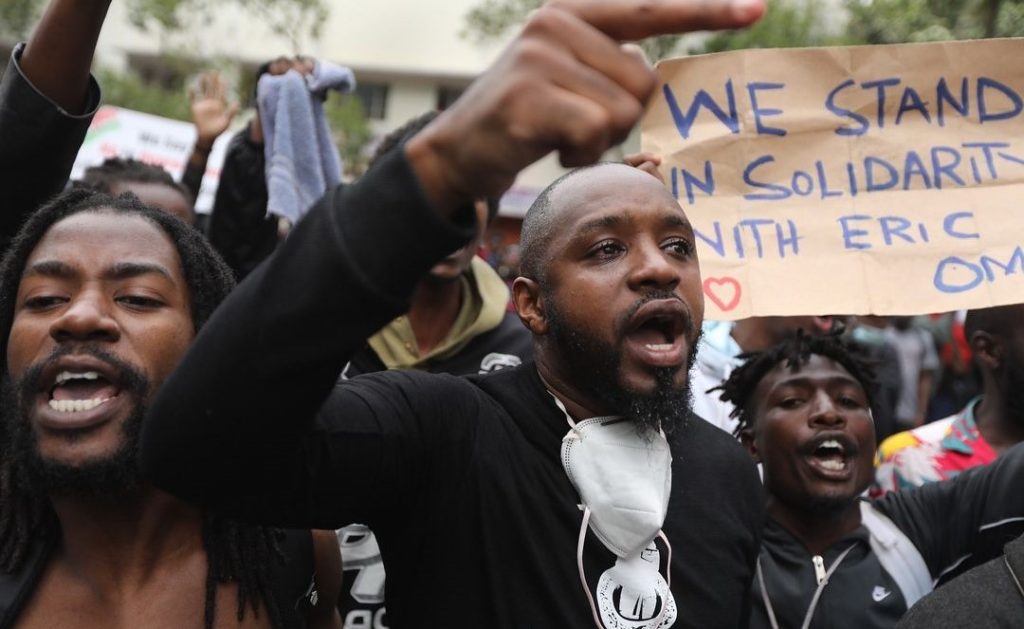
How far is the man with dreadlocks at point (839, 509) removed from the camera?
103 inches

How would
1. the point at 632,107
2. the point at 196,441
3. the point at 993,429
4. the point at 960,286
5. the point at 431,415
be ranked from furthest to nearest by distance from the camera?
the point at 993,429
the point at 960,286
the point at 431,415
the point at 196,441
the point at 632,107

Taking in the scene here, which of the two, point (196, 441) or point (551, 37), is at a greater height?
point (551, 37)

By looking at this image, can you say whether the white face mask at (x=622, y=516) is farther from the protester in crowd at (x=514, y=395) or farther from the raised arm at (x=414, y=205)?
the raised arm at (x=414, y=205)

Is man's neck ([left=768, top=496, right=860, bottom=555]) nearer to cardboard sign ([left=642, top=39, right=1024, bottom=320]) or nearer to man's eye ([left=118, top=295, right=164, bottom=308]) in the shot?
cardboard sign ([left=642, top=39, right=1024, bottom=320])

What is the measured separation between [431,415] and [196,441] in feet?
1.77

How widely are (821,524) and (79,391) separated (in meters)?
1.95

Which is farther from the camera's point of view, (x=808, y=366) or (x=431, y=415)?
(x=808, y=366)

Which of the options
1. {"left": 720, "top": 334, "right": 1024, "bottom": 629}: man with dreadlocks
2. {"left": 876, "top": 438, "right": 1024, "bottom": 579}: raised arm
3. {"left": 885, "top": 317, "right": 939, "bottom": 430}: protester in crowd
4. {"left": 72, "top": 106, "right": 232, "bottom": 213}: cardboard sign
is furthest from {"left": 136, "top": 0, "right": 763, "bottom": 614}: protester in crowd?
{"left": 885, "top": 317, "right": 939, "bottom": 430}: protester in crowd

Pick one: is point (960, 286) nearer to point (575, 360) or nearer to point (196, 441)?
point (575, 360)

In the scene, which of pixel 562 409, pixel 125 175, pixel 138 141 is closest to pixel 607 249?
pixel 562 409

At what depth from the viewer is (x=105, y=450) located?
1907 mm

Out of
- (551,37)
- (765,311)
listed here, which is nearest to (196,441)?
(551,37)

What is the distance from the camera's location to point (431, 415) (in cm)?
175

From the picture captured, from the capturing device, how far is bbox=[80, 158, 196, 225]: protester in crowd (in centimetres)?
376
